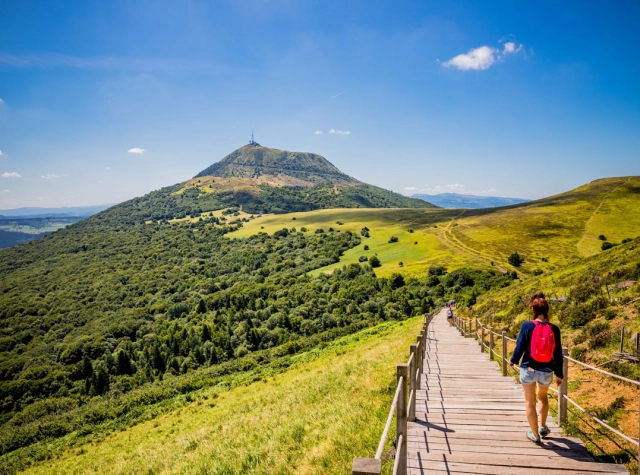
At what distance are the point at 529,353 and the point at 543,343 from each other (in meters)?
0.33

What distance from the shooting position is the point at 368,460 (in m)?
3.43

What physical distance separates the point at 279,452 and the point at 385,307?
206 feet

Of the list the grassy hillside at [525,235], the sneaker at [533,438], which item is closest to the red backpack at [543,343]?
the sneaker at [533,438]

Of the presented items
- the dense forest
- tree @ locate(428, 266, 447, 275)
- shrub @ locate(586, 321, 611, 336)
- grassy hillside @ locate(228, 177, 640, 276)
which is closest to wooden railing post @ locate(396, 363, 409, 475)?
shrub @ locate(586, 321, 611, 336)

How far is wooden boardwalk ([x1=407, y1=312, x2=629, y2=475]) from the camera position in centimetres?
541

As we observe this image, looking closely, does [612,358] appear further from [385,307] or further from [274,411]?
[385,307]

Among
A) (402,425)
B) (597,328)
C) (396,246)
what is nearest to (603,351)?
(597,328)

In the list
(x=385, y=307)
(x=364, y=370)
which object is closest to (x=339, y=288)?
(x=385, y=307)

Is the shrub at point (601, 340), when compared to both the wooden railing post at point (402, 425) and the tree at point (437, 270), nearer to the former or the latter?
the wooden railing post at point (402, 425)

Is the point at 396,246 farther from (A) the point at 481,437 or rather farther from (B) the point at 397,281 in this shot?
(A) the point at 481,437

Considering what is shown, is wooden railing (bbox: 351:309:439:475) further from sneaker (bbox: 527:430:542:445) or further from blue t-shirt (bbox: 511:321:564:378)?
blue t-shirt (bbox: 511:321:564:378)

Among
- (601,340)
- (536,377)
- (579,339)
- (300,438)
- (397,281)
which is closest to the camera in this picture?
(536,377)

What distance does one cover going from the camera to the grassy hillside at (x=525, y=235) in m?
81.2

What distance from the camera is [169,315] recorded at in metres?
113
